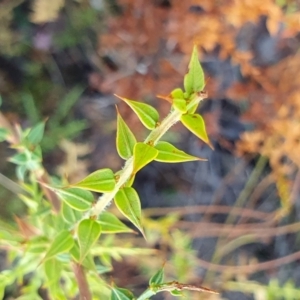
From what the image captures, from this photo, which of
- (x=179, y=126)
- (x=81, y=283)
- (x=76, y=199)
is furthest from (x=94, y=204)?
(x=179, y=126)

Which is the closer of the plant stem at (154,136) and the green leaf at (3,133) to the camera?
the plant stem at (154,136)

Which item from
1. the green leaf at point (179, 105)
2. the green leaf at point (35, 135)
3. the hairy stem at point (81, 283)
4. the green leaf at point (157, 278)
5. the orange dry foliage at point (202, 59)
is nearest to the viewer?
the green leaf at point (179, 105)

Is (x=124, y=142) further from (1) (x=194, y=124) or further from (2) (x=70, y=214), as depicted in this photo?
(2) (x=70, y=214)

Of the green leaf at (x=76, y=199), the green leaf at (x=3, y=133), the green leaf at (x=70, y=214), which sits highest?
the green leaf at (x=3, y=133)

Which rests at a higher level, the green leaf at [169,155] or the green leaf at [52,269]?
the green leaf at [169,155]

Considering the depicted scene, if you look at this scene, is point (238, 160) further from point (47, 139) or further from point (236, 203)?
point (47, 139)

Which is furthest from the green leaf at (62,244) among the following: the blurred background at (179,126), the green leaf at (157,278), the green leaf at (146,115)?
the blurred background at (179,126)

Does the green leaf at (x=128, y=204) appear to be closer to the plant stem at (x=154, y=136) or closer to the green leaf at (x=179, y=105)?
the plant stem at (x=154, y=136)

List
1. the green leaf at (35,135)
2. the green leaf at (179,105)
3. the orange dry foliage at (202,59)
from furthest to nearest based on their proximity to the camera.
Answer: the orange dry foliage at (202,59) → the green leaf at (35,135) → the green leaf at (179,105)

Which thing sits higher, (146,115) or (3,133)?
(146,115)
